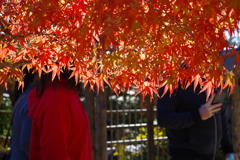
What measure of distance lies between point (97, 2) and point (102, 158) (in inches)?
92.3

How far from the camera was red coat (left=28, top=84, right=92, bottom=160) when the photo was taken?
187 centimetres

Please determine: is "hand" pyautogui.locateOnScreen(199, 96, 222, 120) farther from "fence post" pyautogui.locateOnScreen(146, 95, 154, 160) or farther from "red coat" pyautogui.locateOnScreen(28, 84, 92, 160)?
"fence post" pyautogui.locateOnScreen(146, 95, 154, 160)

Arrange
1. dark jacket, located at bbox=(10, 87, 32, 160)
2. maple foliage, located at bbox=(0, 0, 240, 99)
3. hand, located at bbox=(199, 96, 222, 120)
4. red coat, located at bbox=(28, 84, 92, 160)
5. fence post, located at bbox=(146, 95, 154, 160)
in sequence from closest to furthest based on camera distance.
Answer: maple foliage, located at bbox=(0, 0, 240, 99)
red coat, located at bbox=(28, 84, 92, 160)
dark jacket, located at bbox=(10, 87, 32, 160)
hand, located at bbox=(199, 96, 222, 120)
fence post, located at bbox=(146, 95, 154, 160)

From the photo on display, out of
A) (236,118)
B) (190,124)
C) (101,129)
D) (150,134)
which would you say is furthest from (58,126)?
(236,118)

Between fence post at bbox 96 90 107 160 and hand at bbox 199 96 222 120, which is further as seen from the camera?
fence post at bbox 96 90 107 160

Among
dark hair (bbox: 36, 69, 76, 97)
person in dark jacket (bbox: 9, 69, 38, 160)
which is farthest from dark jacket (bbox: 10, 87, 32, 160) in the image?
dark hair (bbox: 36, 69, 76, 97)

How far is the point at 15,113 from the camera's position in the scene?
2.32m

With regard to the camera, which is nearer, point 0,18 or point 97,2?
point 97,2

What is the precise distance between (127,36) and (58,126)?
2.39 feet

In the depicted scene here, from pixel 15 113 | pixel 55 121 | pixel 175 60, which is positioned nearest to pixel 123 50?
pixel 175 60

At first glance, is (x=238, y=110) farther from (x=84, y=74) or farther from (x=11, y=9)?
(x=11, y=9)

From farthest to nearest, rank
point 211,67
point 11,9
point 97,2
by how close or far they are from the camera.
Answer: point 11,9
point 211,67
point 97,2

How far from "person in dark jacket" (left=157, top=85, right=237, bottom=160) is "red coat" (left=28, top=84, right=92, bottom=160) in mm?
896

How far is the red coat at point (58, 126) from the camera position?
73.6 inches
